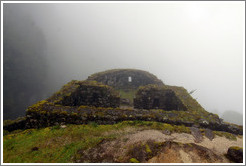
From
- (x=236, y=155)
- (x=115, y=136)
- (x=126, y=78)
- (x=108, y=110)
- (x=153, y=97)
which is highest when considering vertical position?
Answer: (x=126, y=78)

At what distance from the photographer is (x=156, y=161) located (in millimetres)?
4141

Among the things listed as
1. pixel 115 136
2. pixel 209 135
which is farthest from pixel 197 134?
pixel 115 136

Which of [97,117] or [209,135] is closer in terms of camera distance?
[209,135]

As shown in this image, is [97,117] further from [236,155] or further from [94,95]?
[236,155]

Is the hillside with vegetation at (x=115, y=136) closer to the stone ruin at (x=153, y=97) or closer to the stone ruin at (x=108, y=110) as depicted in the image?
the stone ruin at (x=108, y=110)

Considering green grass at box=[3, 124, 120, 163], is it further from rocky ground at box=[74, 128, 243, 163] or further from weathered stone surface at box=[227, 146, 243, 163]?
weathered stone surface at box=[227, 146, 243, 163]

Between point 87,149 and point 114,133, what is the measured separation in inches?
61.7

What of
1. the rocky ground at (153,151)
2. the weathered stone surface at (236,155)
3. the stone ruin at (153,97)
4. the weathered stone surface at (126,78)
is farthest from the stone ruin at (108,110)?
the weathered stone surface at (126,78)

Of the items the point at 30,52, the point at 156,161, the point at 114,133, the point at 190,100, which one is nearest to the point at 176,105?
the point at 190,100

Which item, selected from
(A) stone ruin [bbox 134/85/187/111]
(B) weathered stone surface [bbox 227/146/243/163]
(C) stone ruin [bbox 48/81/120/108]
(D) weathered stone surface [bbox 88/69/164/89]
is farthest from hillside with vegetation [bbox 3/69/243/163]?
(D) weathered stone surface [bbox 88/69/164/89]

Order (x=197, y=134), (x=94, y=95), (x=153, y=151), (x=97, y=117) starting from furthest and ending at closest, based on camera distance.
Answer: (x=94, y=95)
(x=97, y=117)
(x=197, y=134)
(x=153, y=151)

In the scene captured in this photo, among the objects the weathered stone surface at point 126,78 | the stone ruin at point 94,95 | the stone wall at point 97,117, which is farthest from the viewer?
the weathered stone surface at point 126,78

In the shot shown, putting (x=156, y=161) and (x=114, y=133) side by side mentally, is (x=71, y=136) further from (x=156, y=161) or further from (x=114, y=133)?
(x=156, y=161)

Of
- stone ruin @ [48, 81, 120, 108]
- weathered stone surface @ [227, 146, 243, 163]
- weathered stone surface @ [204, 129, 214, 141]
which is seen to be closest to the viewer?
weathered stone surface @ [227, 146, 243, 163]
